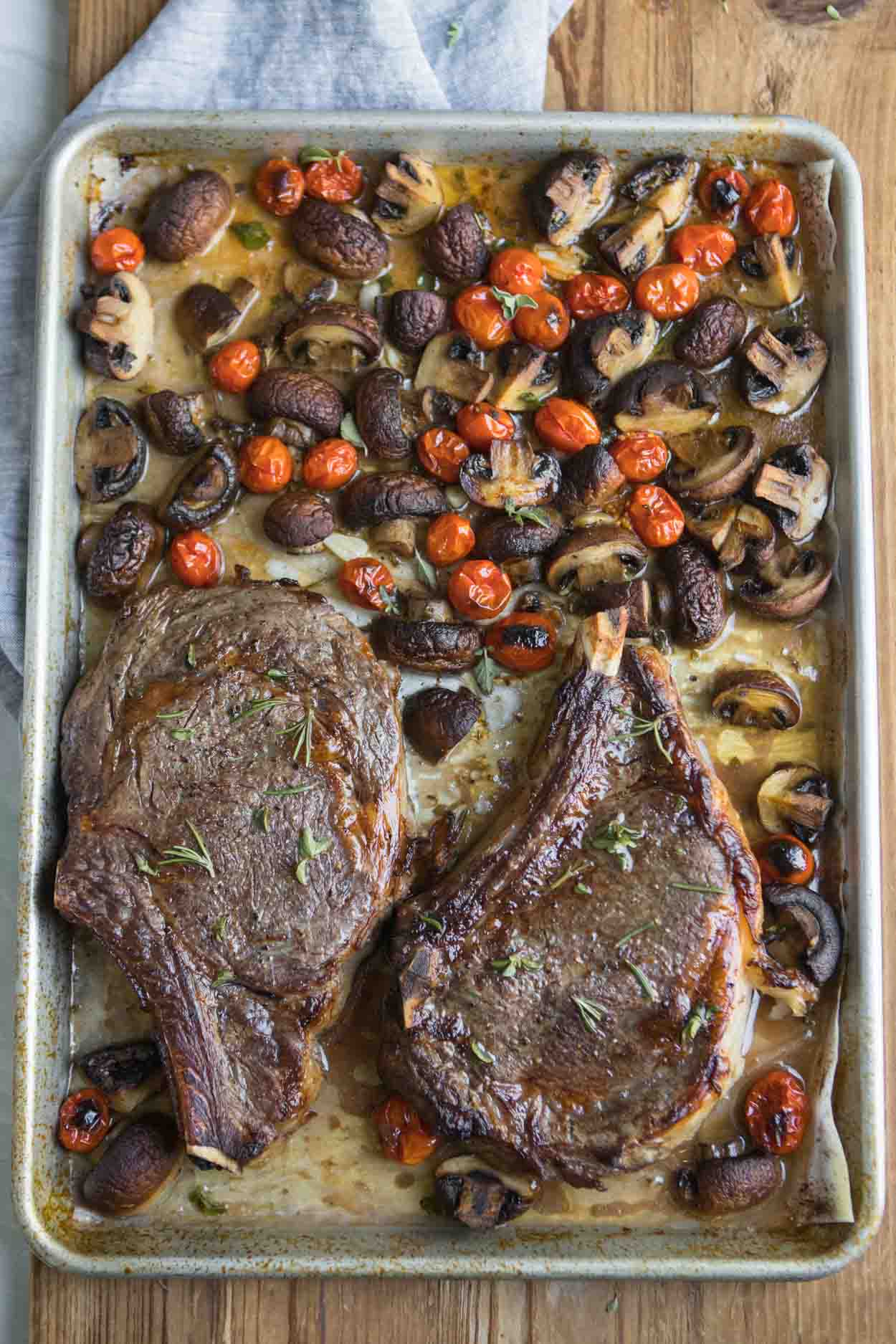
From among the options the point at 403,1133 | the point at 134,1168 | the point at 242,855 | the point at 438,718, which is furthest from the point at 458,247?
the point at 134,1168

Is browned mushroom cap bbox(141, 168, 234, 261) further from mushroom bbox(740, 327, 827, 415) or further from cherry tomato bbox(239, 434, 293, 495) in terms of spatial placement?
mushroom bbox(740, 327, 827, 415)

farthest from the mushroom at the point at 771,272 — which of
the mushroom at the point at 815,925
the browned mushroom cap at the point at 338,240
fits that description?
the mushroom at the point at 815,925

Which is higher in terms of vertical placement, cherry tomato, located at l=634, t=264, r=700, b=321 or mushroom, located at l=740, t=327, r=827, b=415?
cherry tomato, located at l=634, t=264, r=700, b=321

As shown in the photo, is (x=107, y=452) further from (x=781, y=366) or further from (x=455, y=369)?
(x=781, y=366)

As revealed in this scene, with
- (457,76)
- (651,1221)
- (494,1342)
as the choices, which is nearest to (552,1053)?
(651,1221)

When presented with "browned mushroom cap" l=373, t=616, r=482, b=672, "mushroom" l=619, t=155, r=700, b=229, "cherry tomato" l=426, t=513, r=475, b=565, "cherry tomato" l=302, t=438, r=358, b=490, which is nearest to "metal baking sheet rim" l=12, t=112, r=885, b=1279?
"mushroom" l=619, t=155, r=700, b=229

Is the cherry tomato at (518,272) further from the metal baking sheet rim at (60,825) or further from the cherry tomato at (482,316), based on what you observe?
the metal baking sheet rim at (60,825)

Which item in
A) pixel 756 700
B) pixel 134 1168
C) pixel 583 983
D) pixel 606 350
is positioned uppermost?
pixel 606 350
